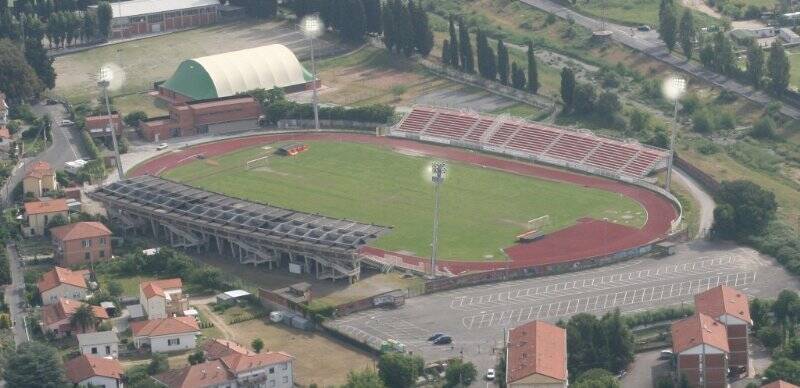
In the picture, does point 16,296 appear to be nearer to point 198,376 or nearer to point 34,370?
point 34,370

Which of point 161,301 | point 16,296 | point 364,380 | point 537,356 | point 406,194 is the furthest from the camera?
point 406,194

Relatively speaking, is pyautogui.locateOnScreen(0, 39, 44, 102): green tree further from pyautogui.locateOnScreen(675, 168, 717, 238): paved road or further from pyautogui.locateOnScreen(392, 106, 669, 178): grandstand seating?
pyautogui.locateOnScreen(675, 168, 717, 238): paved road

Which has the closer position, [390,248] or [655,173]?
[390,248]

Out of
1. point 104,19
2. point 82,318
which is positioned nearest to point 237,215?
point 82,318

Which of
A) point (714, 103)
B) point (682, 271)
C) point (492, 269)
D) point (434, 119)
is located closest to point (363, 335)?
point (492, 269)

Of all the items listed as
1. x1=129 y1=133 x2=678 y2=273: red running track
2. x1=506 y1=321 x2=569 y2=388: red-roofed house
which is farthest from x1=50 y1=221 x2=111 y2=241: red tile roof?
x1=506 y1=321 x2=569 y2=388: red-roofed house

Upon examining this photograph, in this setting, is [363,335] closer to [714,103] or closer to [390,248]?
[390,248]
